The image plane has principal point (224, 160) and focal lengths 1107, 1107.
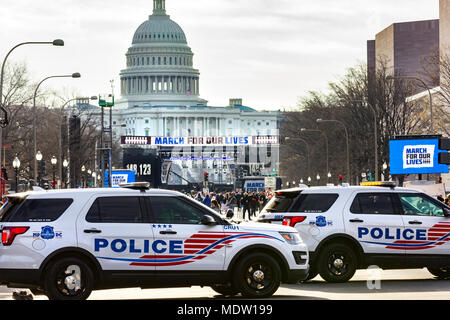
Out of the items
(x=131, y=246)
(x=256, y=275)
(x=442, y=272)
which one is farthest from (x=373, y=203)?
(x=131, y=246)

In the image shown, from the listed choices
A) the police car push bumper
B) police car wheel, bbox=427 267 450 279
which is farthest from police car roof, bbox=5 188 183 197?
police car wheel, bbox=427 267 450 279

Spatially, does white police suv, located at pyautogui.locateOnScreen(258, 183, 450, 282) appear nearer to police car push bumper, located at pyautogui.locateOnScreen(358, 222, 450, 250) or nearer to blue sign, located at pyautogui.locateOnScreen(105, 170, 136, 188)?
police car push bumper, located at pyautogui.locateOnScreen(358, 222, 450, 250)

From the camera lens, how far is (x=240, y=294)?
17.4 meters

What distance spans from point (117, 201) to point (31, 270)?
1616 mm

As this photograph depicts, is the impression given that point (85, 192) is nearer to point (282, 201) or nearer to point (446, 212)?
point (282, 201)

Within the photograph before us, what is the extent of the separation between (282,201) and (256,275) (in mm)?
4211

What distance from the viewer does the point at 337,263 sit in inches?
787

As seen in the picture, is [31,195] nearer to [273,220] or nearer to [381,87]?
[273,220]

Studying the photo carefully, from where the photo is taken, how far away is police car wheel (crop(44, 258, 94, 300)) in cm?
1541

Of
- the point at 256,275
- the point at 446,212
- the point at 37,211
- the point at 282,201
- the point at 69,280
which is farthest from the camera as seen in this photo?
the point at 282,201

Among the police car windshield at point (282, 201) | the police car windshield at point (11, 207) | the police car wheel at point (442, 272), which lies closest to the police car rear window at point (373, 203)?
the police car windshield at point (282, 201)

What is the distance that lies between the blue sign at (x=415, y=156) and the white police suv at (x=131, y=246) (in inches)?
1203

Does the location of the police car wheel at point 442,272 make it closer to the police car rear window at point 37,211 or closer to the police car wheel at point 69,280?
the police car wheel at point 69,280
